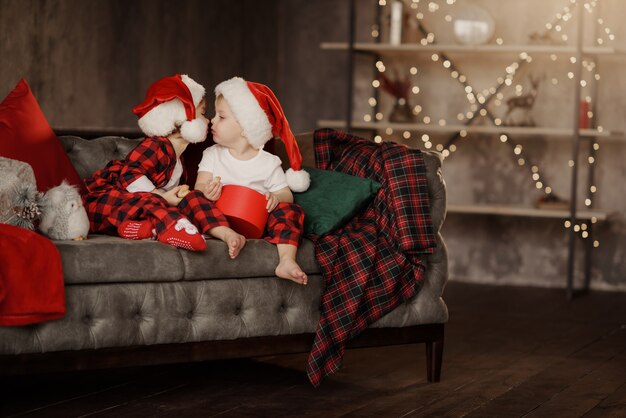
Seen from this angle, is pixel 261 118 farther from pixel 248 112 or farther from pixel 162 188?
pixel 162 188

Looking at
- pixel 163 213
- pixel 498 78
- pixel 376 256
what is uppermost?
pixel 498 78

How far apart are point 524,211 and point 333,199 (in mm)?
2181

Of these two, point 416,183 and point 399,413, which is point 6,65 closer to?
point 416,183

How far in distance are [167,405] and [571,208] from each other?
2.85m

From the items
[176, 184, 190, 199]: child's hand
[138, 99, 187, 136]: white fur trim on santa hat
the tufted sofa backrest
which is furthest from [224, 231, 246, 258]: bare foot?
the tufted sofa backrest

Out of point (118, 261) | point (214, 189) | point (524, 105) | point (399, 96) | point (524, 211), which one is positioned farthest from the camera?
point (399, 96)

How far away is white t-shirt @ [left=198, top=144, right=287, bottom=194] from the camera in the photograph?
3.08 metres

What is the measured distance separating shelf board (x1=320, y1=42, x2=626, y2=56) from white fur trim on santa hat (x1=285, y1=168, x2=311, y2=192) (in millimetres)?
2248

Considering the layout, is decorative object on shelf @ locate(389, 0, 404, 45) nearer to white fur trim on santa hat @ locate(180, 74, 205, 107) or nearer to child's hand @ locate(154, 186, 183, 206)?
white fur trim on santa hat @ locate(180, 74, 205, 107)

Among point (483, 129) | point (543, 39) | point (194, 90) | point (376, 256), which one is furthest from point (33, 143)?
point (543, 39)

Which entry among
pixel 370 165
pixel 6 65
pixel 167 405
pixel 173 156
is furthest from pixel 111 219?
pixel 6 65

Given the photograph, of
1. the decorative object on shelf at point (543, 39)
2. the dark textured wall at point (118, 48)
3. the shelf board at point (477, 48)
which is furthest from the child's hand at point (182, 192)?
the decorative object on shelf at point (543, 39)

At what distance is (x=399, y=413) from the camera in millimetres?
2680

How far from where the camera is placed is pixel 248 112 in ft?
10.0
